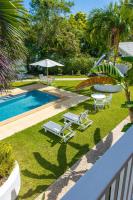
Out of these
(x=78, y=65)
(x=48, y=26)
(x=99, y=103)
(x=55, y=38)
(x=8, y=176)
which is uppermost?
(x=48, y=26)

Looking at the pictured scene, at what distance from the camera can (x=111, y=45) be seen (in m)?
26.4

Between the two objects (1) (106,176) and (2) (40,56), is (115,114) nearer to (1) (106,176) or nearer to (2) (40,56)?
(1) (106,176)

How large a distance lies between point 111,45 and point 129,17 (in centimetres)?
451

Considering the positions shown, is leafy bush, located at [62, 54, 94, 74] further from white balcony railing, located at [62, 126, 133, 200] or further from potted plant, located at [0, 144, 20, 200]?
white balcony railing, located at [62, 126, 133, 200]

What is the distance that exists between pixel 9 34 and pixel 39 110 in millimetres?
10729

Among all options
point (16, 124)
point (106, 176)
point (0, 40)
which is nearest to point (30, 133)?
point (16, 124)

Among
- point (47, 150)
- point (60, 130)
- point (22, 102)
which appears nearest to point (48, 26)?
point (22, 102)

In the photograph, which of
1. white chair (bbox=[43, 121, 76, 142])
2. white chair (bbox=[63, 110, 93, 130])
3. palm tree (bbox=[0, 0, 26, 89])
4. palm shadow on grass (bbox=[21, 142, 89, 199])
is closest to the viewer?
palm tree (bbox=[0, 0, 26, 89])

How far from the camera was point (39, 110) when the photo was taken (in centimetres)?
1711

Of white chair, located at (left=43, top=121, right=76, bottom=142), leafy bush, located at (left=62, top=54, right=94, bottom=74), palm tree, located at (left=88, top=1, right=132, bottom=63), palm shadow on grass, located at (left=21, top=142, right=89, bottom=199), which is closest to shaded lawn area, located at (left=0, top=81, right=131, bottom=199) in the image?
palm shadow on grass, located at (left=21, top=142, right=89, bottom=199)

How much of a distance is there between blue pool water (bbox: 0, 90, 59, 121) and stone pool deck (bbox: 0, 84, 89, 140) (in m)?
0.52

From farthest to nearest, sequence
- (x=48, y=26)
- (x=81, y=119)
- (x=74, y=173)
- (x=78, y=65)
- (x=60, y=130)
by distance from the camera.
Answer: (x=78, y=65), (x=48, y=26), (x=81, y=119), (x=60, y=130), (x=74, y=173)

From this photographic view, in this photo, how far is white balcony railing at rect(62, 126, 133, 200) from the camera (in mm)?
1395

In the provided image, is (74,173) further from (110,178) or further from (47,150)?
(110,178)
